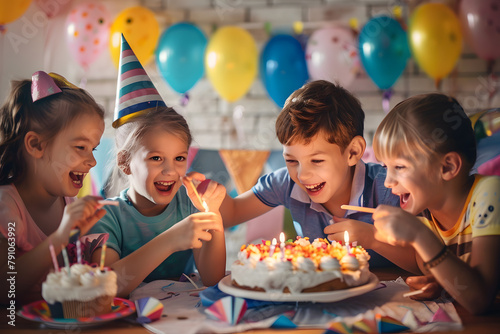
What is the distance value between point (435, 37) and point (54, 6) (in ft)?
8.21

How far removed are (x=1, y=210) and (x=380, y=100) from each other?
2.68 m

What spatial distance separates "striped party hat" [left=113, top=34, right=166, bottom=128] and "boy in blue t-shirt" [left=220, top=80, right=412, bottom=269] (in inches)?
16.2

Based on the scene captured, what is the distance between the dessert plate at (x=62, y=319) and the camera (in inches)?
37.6

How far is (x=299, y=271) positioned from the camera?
107 centimetres

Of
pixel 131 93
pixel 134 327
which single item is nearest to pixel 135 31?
pixel 131 93

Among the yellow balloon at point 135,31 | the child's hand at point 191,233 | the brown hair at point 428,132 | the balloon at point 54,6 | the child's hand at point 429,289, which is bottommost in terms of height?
the child's hand at point 429,289

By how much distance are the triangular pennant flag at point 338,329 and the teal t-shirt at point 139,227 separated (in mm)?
657

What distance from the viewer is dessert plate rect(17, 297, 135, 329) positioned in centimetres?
95

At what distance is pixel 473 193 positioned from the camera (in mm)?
1188

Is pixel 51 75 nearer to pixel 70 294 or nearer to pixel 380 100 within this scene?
pixel 70 294

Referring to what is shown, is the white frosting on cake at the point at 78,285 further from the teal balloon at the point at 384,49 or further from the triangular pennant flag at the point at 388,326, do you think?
the teal balloon at the point at 384,49

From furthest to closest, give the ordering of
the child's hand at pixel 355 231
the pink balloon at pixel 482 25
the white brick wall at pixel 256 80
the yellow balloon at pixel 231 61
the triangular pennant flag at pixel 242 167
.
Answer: the white brick wall at pixel 256 80
the yellow balloon at pixel 231 61
the pink balloon at pixel 482 25
the triangular pennant flag at pixel 242 167
the child's hand at pixel 355 231

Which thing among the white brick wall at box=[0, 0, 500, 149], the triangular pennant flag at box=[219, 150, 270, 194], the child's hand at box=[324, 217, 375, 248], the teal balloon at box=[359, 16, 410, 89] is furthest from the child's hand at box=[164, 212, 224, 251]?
the white brick wall at box=[0, 0, 500, 149]
